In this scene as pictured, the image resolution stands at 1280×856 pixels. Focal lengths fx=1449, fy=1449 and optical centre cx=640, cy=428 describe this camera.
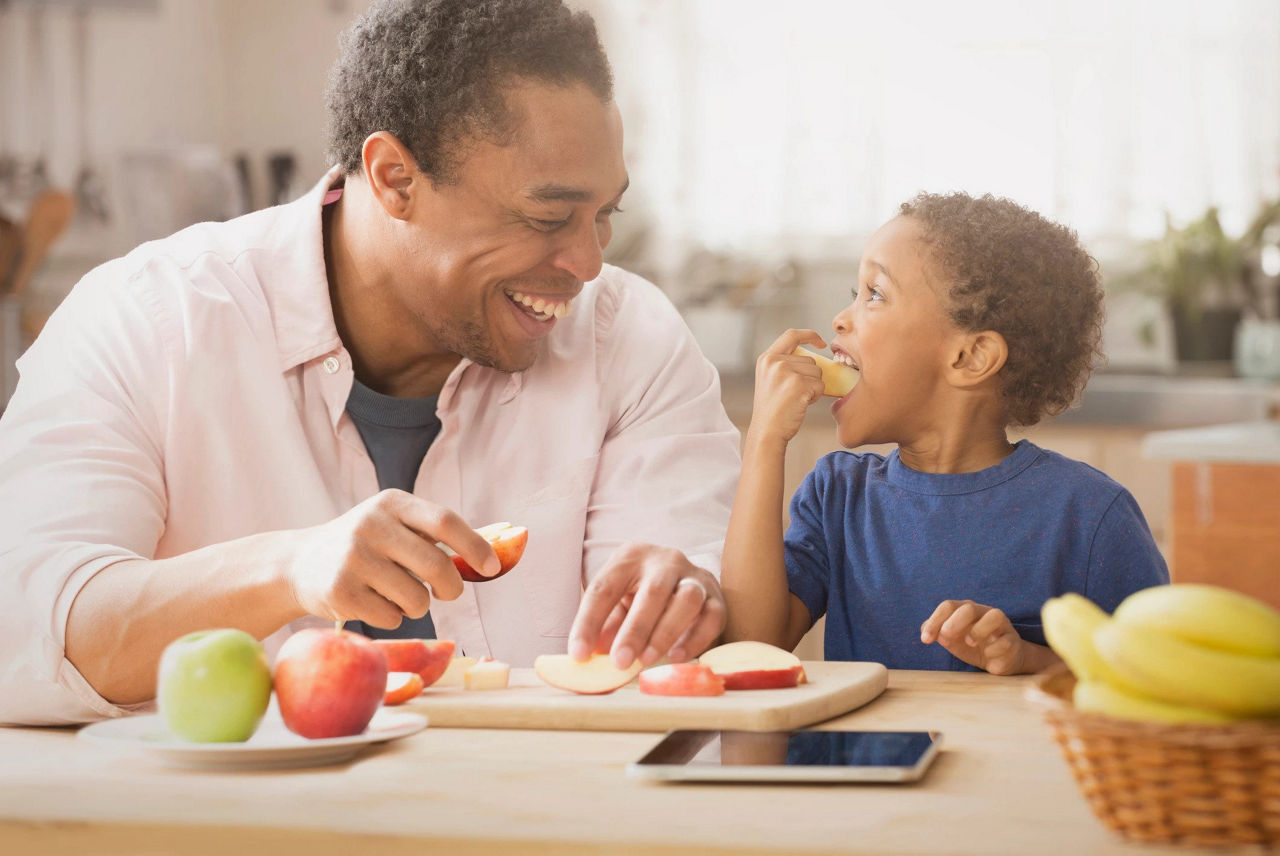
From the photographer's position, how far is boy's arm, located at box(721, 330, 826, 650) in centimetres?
154

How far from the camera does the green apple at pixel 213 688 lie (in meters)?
0.98

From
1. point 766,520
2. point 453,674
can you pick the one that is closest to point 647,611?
point 453,674

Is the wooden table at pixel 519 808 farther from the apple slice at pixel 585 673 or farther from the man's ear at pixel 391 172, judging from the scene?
the man's ear at pixel 391 172

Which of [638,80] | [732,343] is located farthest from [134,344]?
[638,80]

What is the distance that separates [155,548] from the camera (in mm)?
1580

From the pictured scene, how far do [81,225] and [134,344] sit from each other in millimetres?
2589

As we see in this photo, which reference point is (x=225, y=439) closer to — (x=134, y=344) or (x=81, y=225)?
(x=134, y=344)

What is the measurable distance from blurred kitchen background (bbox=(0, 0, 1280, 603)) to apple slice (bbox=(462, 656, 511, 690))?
237cm

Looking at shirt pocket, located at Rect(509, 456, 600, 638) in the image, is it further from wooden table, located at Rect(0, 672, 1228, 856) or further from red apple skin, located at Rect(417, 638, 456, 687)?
wooden table, located at Rect(0, 672, 1228, 856)

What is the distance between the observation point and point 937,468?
1.64 metres

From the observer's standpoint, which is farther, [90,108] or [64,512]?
[90,108]

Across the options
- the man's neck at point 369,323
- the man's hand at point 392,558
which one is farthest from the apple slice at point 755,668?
the man's neck at point 369,323

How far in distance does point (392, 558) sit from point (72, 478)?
1.37 feet

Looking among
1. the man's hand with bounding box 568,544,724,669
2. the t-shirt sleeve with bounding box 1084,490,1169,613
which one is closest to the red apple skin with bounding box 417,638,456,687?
the man's hand with bounding box 568,544,724,669
